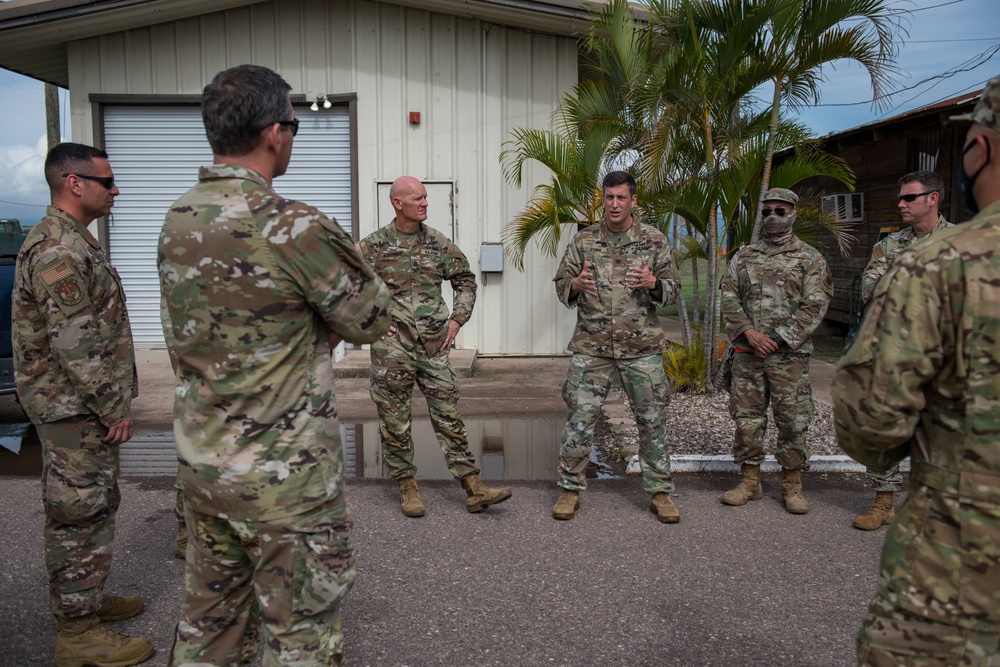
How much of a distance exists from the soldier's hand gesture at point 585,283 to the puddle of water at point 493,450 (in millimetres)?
1565

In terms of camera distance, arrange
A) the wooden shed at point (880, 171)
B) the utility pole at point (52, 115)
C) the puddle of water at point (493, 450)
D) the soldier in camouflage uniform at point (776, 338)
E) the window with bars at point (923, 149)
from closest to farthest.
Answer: the soldier in camouflage uniform at point (776, 338) < the puddle of water at point (493, 450) < the wooden shed at point (880, 171) < the window with bars at point (923, 149) < the utility pole at point (52, 115)

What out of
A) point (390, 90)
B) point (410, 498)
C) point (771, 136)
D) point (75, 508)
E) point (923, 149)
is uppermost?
point (390, 90)

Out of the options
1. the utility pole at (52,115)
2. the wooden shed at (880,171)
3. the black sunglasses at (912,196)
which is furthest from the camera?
the utility pole at (52,115)

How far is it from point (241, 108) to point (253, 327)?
1.98ft

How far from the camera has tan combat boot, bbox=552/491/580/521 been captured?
486 cm

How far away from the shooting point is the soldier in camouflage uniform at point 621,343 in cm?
493

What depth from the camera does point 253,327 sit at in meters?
2.22

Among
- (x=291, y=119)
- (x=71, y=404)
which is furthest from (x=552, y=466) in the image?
(x=291, y=119)

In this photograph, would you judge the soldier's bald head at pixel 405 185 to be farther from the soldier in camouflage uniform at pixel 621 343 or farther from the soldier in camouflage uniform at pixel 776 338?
the soldier in camouflage uniform at pixel 776 338

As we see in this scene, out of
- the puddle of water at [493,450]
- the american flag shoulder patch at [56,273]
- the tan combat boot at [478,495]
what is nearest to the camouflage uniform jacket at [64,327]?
the american flag shoulder patch at [56,273]

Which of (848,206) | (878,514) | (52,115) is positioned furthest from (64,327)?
Result: (848,206)

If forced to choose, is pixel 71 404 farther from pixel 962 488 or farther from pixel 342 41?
pixel 342 41

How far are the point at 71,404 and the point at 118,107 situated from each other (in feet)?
29.8

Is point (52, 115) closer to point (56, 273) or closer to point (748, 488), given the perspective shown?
point (56, 273)
